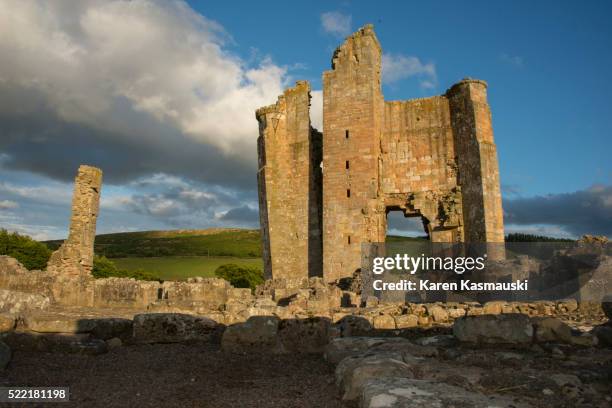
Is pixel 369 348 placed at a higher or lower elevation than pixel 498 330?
lower

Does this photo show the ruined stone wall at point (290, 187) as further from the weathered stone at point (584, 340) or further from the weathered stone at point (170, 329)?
the weathered stone at point (584, 340)

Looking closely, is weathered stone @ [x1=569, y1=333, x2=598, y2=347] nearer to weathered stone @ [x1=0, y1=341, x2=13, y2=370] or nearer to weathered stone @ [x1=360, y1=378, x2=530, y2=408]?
weathered stone @ [x1=360, y1=378, x2=530, y2=408]

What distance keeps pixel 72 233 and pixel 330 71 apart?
16.2 metres

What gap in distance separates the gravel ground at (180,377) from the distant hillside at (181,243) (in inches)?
2763

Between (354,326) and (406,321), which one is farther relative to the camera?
(406,321)

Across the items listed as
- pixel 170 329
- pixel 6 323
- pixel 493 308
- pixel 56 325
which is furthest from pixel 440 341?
pixel 6 323

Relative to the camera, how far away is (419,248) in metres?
26.8

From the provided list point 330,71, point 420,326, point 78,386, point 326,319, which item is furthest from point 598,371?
point 330,71

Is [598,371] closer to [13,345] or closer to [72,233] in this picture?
[13,345]

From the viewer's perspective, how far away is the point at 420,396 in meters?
3.54

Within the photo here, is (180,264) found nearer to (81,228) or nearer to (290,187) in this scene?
(290,187)

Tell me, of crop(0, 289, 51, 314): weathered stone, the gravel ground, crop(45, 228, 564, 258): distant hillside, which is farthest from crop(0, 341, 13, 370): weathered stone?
crop(45, 228, 564, 258): distant hillside

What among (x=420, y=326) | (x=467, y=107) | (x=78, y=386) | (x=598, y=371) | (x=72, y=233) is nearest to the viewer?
(x=598, y=371)

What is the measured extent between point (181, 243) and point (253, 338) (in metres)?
87.1
